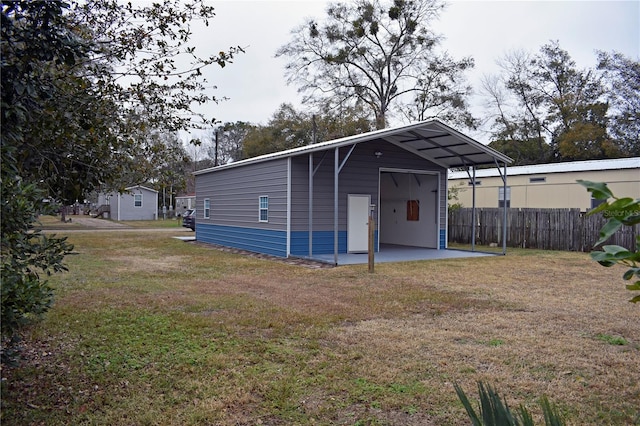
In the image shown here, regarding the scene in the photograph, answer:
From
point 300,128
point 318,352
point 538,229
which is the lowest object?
point 318,352

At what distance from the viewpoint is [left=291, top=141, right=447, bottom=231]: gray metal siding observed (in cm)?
1284

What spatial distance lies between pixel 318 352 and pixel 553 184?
1617cm

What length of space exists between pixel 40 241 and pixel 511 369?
363 centimetres

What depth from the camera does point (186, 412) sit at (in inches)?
131

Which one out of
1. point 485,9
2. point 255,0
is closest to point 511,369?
point 255,0

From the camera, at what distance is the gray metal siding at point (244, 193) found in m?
13.1

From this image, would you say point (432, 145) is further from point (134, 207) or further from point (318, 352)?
point (134, 207)

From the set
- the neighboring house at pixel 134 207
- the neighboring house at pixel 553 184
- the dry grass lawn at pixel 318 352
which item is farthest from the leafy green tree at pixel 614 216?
the neighboring house at pixel 134 207

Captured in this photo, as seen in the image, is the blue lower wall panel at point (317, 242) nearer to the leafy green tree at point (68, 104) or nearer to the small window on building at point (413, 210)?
the small window on building at point (413, 210)

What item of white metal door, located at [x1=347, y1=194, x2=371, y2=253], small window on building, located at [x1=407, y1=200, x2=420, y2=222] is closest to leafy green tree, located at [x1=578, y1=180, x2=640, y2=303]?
white metal door, located at [x1=347, y1=194, x2=371, y2=253]

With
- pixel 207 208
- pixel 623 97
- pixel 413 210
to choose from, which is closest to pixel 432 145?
pixel 413 210

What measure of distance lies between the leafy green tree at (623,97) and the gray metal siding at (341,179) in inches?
760

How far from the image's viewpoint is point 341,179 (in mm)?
13336

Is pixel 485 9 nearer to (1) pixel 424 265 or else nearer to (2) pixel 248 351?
(1) pixel 424 265
